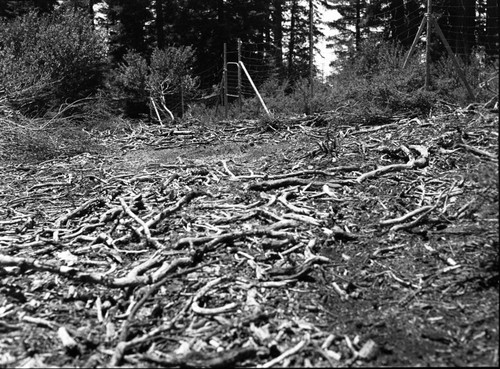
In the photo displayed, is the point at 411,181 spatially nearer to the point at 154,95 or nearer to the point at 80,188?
the point at 80,188

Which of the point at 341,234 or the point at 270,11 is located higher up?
the point at 270,11

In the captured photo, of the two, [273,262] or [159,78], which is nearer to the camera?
[273,262]

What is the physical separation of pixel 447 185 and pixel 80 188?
3.68 metres

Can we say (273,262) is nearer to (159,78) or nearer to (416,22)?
(159,78)

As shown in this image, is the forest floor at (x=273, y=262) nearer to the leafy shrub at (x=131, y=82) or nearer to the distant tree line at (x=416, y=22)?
the distant tree line at (x=416, y=22)

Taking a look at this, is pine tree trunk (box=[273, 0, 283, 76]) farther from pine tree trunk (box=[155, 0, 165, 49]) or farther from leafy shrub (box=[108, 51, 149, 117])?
leafy shrub (box=[108, 51, 149, 117])

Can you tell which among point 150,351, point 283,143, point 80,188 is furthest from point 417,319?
point 283,143

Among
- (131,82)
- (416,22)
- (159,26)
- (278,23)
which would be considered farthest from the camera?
(278,23)

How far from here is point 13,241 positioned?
13.3 feet

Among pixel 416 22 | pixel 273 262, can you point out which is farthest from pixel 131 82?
pixel 273 262

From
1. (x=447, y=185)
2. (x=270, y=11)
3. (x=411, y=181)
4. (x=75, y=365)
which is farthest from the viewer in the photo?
(x=270, y=11)

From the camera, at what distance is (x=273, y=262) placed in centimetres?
316

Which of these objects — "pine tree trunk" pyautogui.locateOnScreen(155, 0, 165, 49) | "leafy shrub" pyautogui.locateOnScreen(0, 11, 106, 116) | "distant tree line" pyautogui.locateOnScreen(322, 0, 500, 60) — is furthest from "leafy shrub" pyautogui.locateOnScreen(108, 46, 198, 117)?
"pine tree trunk" pyautogui.locateOnScreen(155, 0, 165, 49)

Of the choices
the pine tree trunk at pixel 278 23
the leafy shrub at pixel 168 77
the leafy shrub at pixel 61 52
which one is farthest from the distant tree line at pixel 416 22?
the leafy shrub at pixel 61 52
